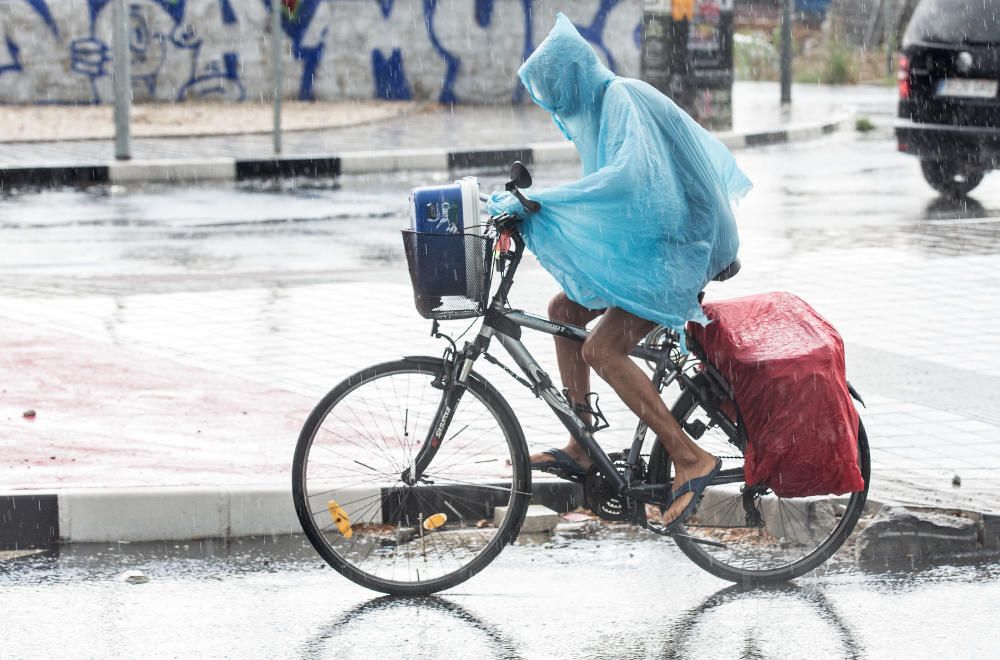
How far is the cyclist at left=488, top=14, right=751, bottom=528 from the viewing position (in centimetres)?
458

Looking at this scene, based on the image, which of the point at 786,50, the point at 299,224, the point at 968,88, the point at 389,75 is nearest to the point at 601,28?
the point at 786,50

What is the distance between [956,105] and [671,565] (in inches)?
338

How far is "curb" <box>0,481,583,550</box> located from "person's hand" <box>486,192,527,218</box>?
114 cm

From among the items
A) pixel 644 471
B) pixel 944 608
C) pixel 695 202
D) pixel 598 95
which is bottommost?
pixel 944 608

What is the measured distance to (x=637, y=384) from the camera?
185 inches

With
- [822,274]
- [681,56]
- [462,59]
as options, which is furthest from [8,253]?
[462,59]

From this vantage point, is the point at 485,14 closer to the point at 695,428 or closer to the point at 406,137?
the point at 406,137

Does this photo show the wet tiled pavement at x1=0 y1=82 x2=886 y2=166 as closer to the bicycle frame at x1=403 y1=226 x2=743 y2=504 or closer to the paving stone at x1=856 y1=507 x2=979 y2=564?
Answer: the bicycle frame at x1=403 y1=226 x2=743 y2=504

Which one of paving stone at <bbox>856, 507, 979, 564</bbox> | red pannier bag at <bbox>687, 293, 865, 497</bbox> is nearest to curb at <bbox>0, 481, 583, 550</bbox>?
red pannier bag at <bbox>687, 293, 865, 497</bbox>

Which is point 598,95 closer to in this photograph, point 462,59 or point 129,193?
point 129,193

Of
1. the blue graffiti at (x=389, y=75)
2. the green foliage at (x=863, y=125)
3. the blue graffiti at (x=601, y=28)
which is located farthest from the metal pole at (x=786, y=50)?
the blue graffiti at (x=389, y=75)

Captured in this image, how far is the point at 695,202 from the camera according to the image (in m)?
4.71

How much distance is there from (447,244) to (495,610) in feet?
3.44

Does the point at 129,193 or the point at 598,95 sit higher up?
the point at 598,95
